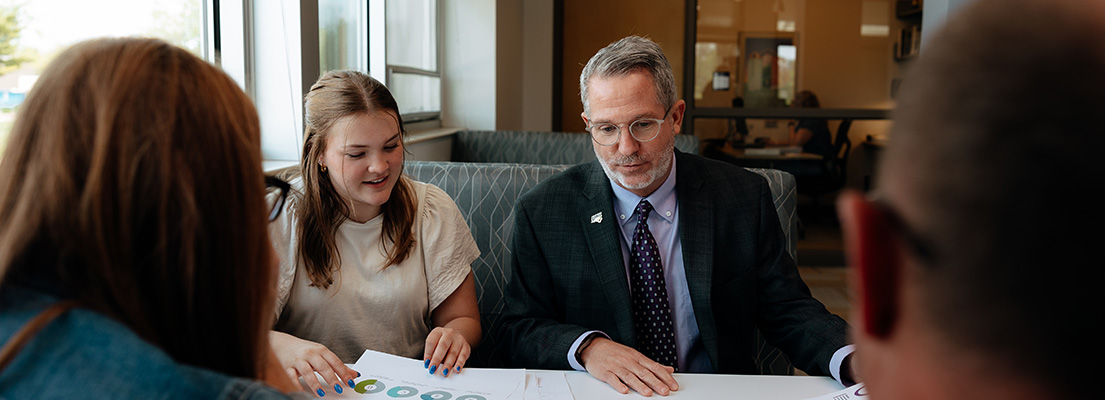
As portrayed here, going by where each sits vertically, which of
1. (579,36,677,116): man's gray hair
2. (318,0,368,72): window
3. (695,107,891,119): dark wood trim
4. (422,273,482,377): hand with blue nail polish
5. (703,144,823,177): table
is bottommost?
(422,273,482,377): hand with blue nail polish

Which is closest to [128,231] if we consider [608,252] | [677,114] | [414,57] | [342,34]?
[608,252]

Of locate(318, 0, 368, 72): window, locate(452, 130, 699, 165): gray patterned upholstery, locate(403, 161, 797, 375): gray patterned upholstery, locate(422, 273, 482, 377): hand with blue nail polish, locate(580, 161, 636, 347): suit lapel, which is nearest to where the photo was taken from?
locate(422, 273, 482, 377): hand with blue nail polish

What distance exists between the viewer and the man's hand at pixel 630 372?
3.92 ft

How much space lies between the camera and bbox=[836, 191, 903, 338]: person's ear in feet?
1.22

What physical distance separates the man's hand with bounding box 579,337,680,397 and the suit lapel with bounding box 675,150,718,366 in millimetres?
303

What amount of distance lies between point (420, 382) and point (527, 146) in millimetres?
3051

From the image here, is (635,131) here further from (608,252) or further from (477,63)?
(477,63)

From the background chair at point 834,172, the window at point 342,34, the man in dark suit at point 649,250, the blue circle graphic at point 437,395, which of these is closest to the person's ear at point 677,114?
the man in dark suit at point 649,250

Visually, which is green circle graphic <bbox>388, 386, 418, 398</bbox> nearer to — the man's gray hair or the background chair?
the man's gray hair

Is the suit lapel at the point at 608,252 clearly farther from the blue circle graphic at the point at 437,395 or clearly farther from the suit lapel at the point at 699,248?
the blue circle graphic at the point at 437,395

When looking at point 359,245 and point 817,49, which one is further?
point 817,49

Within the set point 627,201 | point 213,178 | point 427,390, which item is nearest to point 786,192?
point 627,201

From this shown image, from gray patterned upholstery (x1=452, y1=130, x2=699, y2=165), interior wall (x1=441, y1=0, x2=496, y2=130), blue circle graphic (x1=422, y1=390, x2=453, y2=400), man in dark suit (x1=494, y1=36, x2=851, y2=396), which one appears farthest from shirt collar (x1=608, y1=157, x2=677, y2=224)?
interior wall (x1=441, y1=0, x2=496, y2=130)

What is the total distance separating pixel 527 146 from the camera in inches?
165
